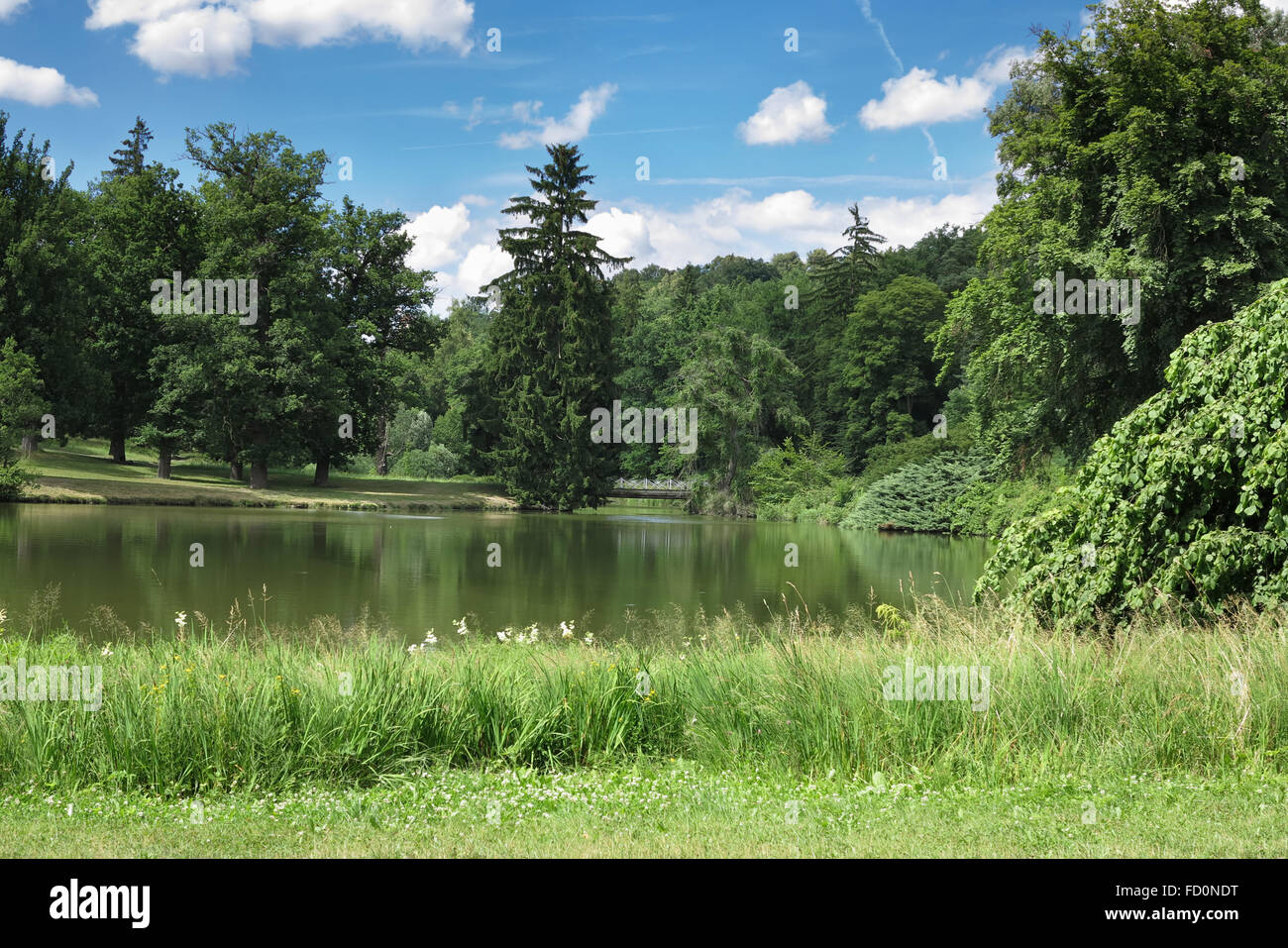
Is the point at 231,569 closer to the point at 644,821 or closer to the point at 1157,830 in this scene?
the point at 644,821

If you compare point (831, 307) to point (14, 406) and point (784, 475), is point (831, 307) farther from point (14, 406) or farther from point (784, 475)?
point (14, 406)

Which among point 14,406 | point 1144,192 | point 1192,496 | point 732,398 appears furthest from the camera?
point 732,398

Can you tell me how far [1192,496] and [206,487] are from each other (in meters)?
42.7

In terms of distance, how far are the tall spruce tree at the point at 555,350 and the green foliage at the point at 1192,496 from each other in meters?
42.4

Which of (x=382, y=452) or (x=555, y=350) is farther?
(x=382, y=452)

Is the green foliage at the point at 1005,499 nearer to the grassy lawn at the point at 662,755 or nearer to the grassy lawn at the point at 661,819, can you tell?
the grassy lawn at the point at 662,755

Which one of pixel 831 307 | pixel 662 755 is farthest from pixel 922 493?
pixel 662 755

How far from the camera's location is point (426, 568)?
23.4 metres

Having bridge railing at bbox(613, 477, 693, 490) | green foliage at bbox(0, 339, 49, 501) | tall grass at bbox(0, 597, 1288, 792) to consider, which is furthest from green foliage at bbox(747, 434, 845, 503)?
tall grass at bbox(0, 597, 1288, 792)

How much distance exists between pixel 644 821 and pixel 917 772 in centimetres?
207

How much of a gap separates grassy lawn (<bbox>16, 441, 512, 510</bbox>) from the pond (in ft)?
6.97

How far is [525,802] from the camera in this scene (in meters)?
5.76

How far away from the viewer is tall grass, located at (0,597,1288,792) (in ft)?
20.7
